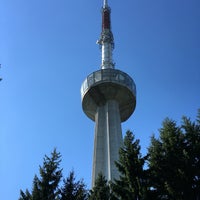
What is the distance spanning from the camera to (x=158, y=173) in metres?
14.4

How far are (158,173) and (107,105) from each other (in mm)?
22753

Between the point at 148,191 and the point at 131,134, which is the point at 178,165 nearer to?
the point at 148,191

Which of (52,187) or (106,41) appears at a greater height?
(106,41)

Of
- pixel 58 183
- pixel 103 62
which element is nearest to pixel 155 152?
pixel 58 183

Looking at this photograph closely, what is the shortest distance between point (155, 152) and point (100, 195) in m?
3.47

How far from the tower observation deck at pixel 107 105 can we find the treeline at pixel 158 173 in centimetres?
1570

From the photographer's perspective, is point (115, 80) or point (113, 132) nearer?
point (113, 132)

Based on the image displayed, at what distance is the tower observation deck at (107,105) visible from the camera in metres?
33.2

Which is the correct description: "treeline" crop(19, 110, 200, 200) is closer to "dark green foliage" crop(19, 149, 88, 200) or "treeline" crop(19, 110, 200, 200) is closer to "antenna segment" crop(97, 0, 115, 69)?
"dark green foliage" crop(19, 149, 88, 200)

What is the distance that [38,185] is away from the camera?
56.6 ft

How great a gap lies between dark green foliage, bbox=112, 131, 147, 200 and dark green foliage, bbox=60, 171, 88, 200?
2.71 meters

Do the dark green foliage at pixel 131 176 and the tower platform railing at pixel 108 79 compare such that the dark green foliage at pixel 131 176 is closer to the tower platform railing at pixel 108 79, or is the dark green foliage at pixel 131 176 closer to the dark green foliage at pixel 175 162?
the dark green foliage at pixel 175 162

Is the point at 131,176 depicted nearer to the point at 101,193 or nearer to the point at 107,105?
the point at 101,193

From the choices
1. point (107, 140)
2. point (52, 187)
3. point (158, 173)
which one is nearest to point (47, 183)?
point (52, 187)
